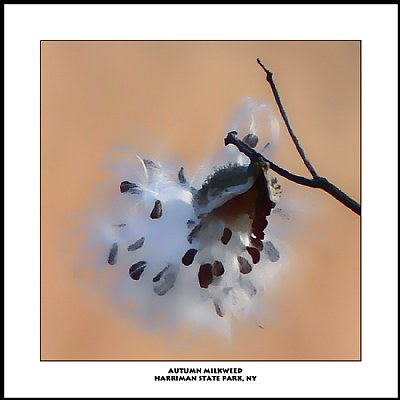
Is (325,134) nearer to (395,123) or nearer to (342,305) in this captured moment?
(395,123)

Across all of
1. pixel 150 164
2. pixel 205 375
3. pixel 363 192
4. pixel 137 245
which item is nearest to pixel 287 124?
pixel 363 192

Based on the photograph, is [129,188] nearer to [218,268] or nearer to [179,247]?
[179,247]

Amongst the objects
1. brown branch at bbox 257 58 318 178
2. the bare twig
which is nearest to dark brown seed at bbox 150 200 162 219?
the bare twig

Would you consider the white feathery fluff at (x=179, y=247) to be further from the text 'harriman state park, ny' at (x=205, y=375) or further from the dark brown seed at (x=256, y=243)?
the text 'harriman state park, ny' at (x=205, y=375)

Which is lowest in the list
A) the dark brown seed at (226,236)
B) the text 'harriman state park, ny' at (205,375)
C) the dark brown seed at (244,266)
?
the text 'harriman state park, ny' at (205,375)

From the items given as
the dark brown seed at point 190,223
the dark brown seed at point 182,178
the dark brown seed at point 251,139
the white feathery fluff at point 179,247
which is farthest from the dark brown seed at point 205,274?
the dark brown seed at point 251,139

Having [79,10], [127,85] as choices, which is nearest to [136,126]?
[127,85]
